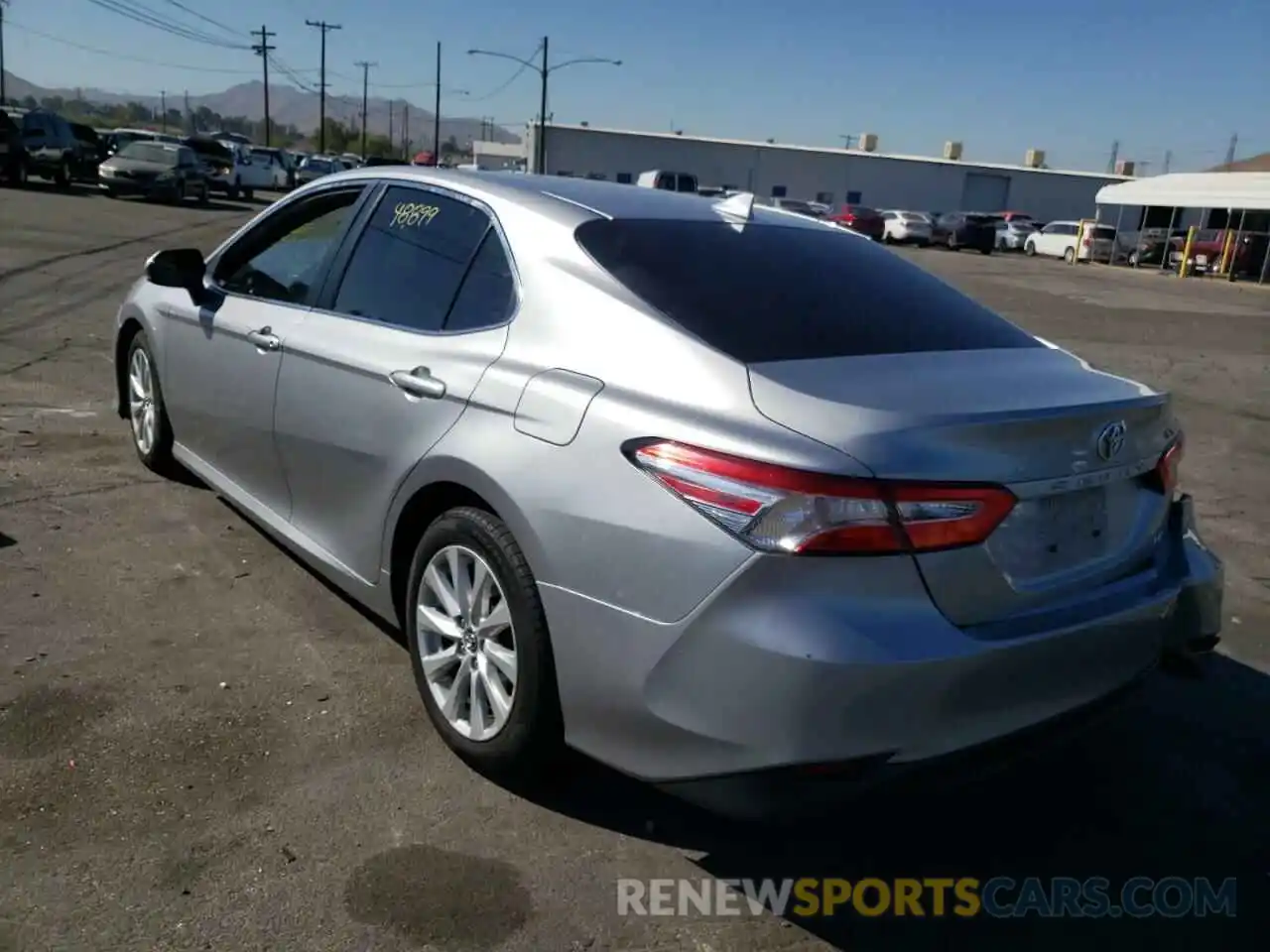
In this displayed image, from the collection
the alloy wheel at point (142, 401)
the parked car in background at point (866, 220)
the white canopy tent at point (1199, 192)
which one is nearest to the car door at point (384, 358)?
the alloy wheel at point (142, 401)

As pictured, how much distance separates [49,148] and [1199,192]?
117 ft

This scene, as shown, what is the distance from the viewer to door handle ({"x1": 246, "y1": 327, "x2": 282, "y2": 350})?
4.02 meters

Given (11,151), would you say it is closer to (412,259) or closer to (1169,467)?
(412,259)

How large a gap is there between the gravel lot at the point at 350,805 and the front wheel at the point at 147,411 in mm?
413

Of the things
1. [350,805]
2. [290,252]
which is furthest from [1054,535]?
[290,252]

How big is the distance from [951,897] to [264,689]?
2.23 metres

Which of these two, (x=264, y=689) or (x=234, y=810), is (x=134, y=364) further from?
(x=234, y=810)

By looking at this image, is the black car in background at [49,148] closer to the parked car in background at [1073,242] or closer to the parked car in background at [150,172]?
the parked car in background at [150,172]

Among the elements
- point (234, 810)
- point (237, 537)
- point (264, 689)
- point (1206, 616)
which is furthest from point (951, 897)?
point (237, 537)

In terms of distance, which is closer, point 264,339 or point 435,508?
point 435,508

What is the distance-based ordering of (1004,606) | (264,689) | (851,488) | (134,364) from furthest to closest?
(134,364)
(264,689)
(1004,606)
(851,488)

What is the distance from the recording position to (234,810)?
9.60ft

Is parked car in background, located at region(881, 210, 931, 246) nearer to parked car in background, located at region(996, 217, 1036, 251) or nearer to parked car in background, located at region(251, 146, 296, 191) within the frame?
parked car in background, located at region(996, 217, 1036, 251)

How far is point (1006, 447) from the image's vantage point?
8.10ft
